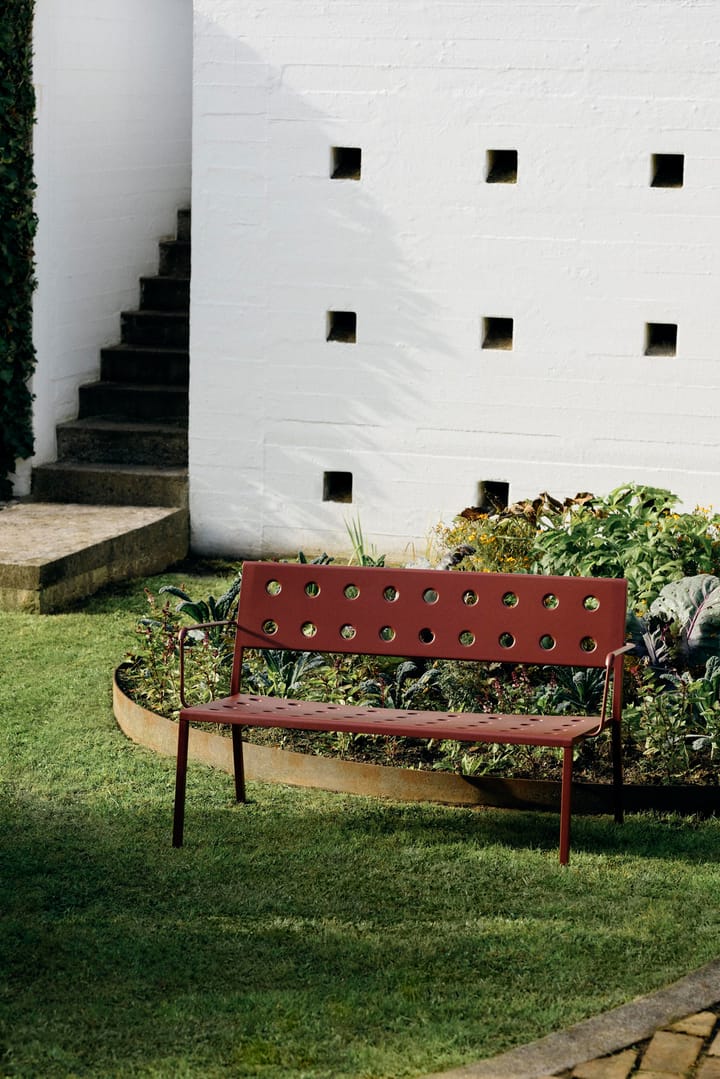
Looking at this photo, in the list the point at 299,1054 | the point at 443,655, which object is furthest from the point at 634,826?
the point at 299,1054

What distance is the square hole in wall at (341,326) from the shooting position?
10.3 meters

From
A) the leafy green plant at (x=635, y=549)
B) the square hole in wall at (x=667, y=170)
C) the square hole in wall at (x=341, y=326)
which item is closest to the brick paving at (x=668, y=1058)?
the leafy green plant at (x=635, y=549)

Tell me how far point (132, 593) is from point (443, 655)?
12.7 feet

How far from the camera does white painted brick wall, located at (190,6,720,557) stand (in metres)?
9.59

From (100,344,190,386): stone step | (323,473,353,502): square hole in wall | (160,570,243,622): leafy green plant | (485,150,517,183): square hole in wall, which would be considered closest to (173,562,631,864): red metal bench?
(160,570,243,622): leafy green plant

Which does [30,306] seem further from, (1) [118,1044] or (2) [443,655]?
(1) [118,1044]

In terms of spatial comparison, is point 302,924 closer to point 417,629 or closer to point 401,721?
point 401,721

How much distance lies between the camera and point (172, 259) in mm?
12508

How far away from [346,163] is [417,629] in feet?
15.7

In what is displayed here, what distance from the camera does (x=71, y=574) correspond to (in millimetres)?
9406

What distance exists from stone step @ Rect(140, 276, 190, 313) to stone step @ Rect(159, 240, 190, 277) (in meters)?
0.22

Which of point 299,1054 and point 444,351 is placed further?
point 444,351

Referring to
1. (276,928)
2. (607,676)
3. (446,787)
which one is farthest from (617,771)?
(276,928)

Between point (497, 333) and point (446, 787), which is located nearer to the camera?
point (446, 787)
